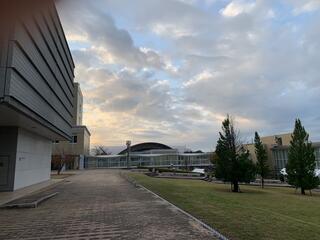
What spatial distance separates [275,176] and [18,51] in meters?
48.4

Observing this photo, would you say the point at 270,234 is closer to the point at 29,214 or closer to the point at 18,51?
the point at 29,214

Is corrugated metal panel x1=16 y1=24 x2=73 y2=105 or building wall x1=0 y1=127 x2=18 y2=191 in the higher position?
corrugated metal panel x1=16 y1=24 x2=73 y2=105

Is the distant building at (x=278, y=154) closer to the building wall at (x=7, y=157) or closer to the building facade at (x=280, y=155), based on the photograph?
the building facade at (x=280, y=155)

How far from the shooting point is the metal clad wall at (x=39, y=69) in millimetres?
14891

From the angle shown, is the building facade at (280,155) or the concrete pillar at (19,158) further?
the building facade at (280,155)

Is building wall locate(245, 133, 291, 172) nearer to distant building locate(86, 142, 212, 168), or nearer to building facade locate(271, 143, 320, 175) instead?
building facade locate(271, 143, 320, 175)

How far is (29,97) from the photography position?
17.8 m

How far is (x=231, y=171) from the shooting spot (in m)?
28.9

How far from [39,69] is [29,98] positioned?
8.67 feet

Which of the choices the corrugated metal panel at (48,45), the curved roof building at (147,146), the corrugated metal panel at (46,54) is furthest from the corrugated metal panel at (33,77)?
the curved roof building at (147,146)

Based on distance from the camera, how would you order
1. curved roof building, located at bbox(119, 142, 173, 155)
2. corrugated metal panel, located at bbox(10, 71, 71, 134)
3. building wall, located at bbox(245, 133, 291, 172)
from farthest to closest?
curved roof building, located at bbox(119, 142, 173, 155), building wall, located at bbox(245, 133, 291, 172), corrugated metal panel, located at bbox(10, 71, 71, 134)

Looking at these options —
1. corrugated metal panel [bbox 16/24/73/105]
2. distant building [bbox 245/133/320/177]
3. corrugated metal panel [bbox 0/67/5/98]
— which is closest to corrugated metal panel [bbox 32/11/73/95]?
corrugated metal panel [bbox 16/24/73/105]

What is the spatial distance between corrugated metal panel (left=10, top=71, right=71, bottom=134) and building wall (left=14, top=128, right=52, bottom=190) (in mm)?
2378

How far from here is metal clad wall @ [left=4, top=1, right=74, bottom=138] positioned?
14.9 metres
